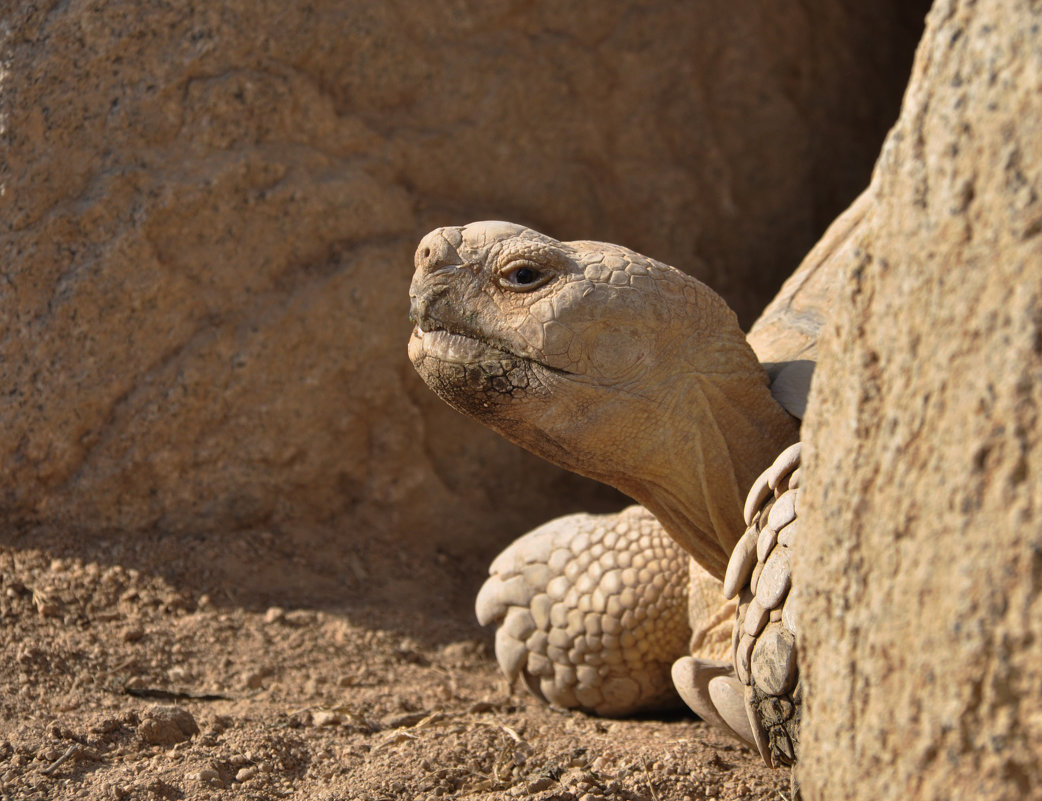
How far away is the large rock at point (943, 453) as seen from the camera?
1.12 metres

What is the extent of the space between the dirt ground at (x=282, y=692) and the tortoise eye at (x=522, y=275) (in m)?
1.03

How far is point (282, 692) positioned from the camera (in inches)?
103

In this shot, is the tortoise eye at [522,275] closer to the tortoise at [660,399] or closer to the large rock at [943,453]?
the tortoise at [660,399]

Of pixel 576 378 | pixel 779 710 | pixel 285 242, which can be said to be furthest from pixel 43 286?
pixel 779 710

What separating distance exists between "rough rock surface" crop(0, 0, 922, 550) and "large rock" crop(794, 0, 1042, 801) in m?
2.19

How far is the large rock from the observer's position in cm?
112

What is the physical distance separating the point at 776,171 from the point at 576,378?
2540mm

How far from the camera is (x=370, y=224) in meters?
3.33

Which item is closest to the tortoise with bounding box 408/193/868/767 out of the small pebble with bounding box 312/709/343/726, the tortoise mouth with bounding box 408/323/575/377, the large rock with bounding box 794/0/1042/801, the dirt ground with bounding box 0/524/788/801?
the tortoise mouth with bounding box 408/323/575/377

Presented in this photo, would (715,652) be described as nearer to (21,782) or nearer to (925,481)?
(925,481)

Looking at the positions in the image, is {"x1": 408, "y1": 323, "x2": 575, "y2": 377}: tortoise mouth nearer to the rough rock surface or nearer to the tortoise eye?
the tortoise eye

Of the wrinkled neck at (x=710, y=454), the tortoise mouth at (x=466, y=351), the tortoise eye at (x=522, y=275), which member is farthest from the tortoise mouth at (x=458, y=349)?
the wrinkled neck at (x=710, y=454)

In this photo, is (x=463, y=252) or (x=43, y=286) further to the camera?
(x=43, y=286)

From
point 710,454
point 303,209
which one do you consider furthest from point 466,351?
point 303,209
